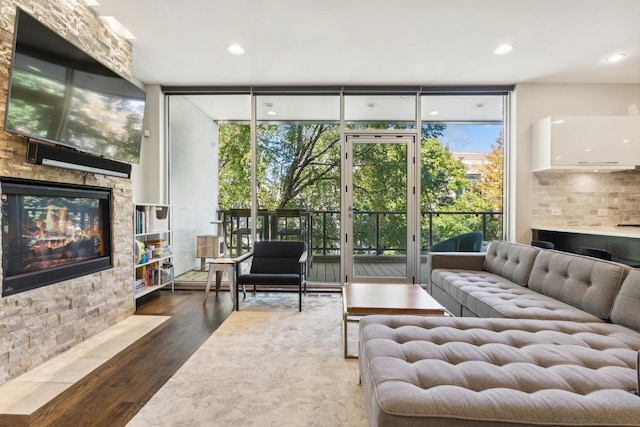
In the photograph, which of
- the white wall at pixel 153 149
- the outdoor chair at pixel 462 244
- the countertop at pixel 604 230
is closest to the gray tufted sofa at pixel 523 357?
the countertop at pixel 604 230

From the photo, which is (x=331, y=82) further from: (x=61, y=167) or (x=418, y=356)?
(x=418, y=356)

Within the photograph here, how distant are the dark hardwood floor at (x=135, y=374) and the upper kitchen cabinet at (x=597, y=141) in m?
4.39

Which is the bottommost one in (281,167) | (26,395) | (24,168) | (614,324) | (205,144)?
(26,395)

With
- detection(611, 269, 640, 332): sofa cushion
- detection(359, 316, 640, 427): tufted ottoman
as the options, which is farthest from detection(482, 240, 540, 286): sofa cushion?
detection(359, 316, 640, 427): tufted ottoman

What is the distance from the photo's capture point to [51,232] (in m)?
2.45

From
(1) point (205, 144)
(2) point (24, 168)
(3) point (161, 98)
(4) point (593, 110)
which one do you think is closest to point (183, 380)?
(2) point (24, 168)

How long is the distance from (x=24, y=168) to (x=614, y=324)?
12.8 ft

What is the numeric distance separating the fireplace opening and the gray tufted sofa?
232cm

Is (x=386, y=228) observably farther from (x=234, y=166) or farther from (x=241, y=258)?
(x=234, y=166)

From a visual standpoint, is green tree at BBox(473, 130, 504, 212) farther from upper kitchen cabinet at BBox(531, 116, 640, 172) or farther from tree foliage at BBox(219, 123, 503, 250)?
upper kitchen cabinet at BBox(531, 116, 640, 172)

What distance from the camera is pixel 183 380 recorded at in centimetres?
204

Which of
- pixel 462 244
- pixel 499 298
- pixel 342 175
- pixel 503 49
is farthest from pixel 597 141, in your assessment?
pixel 342 175

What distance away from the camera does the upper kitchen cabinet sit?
3.75 m

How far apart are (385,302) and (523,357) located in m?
1.12
